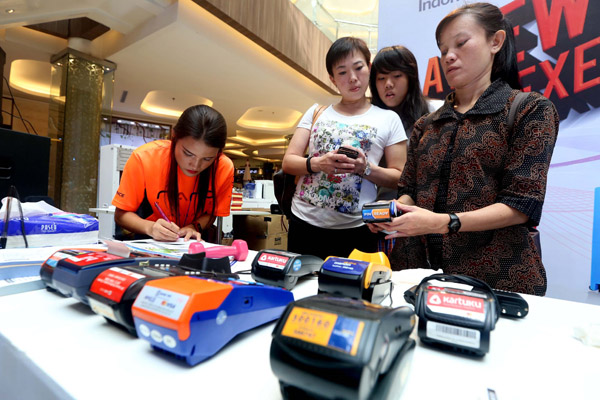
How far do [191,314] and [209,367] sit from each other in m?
0.07

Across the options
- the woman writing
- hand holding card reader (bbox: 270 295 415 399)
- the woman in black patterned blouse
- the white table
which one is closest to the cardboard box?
the woman writing

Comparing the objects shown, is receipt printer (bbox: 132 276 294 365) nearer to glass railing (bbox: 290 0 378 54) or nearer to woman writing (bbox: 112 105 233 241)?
woman writing (bbox: 112 105 233 241)

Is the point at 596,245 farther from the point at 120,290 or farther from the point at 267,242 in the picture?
the point at 267,242

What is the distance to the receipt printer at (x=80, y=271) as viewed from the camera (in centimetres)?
46

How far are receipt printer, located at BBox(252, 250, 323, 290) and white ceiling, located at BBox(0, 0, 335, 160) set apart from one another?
418 centimetres

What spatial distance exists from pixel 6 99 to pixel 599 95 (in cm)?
960

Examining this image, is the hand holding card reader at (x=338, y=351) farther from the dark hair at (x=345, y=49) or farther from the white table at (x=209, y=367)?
the dark hair at (x=345, y=49)

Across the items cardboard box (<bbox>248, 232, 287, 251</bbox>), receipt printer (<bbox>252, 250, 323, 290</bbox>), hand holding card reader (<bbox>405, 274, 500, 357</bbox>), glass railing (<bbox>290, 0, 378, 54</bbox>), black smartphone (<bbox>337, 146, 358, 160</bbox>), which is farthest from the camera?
glass railing (<bbox>290, 0, 378, 54</bbox>)

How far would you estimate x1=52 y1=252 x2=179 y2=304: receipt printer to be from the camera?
0.46 m

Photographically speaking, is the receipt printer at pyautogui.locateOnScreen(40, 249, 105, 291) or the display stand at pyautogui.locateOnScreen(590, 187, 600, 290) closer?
the receipt printer at pyautogui.locateOnScreen(40, 249, 105, 291)

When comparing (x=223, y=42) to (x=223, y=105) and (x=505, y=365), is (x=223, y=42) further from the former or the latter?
(x=505, y=365)

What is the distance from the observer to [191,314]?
0.30 metres

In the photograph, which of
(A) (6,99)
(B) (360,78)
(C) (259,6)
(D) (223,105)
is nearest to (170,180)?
(B) (360,78)

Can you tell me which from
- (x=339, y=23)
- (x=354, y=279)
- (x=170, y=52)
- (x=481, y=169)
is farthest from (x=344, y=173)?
(x=339, y=23)
